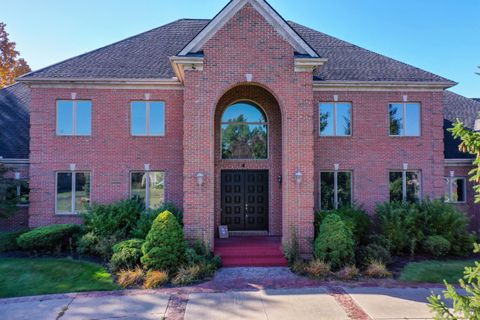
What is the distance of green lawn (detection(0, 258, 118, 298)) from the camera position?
8.33 meters

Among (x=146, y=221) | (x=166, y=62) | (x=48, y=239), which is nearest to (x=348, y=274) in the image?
(x=146, y=221)

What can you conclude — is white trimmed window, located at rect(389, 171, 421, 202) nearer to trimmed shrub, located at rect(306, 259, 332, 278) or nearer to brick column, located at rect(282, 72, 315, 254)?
brick column, located at rect(282, 72, 315, 254)

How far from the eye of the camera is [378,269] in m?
9.20

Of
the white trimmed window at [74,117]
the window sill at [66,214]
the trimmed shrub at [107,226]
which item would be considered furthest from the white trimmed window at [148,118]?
the window sill at [66,214]

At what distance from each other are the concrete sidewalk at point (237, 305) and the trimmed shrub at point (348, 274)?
661 mm

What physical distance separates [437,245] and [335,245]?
14.4 feet

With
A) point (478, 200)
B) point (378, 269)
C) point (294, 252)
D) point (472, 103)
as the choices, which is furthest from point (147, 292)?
point (472, 103)

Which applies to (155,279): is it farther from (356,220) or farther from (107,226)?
(356,220)

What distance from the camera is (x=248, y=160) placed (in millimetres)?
13305

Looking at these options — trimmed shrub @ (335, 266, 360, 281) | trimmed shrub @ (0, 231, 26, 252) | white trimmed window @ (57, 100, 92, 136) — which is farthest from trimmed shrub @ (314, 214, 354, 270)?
trimmed shrub @ (0, 231, 26, 252)

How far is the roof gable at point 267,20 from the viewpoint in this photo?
35.4 feet

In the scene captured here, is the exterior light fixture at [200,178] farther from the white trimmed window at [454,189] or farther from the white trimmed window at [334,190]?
the white trimmed window at [454,189]

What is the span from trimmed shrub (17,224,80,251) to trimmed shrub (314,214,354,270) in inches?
360

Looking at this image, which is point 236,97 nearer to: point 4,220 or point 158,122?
point 158,122
